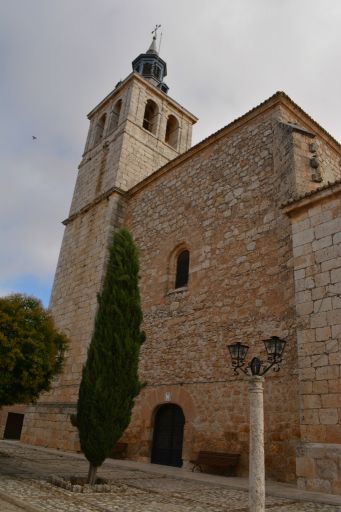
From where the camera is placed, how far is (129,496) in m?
4.55

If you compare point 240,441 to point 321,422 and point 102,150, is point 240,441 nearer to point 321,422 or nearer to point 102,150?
point 321,422

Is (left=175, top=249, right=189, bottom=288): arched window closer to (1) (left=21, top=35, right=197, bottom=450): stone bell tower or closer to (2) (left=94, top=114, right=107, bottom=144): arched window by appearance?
(1) (left=21, top=35, right=197, bottom=450): stone bell tower

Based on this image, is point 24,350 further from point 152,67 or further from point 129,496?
point 152,67

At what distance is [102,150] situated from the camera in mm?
14867

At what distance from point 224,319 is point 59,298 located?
6.59 metres

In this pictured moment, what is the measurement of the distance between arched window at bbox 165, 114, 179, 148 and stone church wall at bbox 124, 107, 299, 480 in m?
5.87

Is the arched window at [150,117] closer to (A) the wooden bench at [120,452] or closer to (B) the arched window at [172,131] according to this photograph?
(B) the arched window at [172,131]

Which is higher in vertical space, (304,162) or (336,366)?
(304,162)

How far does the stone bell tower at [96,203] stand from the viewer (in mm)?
10609

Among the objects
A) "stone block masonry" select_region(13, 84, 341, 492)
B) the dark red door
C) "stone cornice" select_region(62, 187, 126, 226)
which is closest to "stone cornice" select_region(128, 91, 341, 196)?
"stone block masonry" select_region(13, 84, 341, 492)

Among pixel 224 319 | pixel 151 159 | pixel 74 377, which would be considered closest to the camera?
pixel 224 319

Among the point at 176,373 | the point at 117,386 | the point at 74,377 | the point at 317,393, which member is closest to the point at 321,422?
the point at 317,393

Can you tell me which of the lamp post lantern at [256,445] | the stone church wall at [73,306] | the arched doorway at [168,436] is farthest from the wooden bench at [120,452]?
the lamp post lantern at [256,445]

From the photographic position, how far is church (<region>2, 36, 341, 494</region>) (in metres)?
5.89
